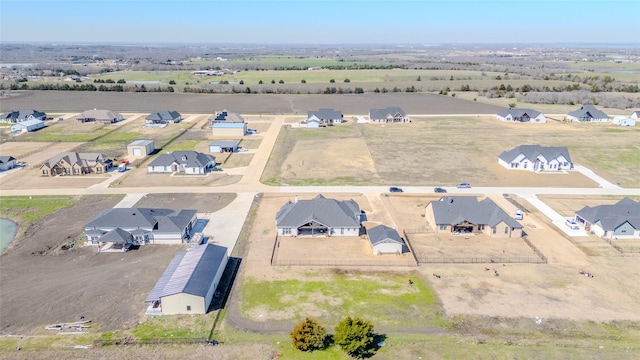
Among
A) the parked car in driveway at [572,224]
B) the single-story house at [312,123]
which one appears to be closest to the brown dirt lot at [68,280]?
the parked car in driveway at [572,224]

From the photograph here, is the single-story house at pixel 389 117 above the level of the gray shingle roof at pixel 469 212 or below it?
above

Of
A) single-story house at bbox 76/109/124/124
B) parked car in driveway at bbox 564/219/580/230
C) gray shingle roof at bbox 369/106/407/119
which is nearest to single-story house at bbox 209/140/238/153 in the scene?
single-story house at bbox 76/109/124/124

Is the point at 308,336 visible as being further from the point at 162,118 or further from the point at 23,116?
the point at 23,116

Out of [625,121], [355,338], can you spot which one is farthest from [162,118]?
[625,121]

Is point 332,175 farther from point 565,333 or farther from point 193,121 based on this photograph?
point 193,121

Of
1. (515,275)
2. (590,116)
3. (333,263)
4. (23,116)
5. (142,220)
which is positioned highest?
(23,116)

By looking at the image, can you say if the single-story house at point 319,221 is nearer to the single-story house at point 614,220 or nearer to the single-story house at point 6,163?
the single-story house at point 614,220
